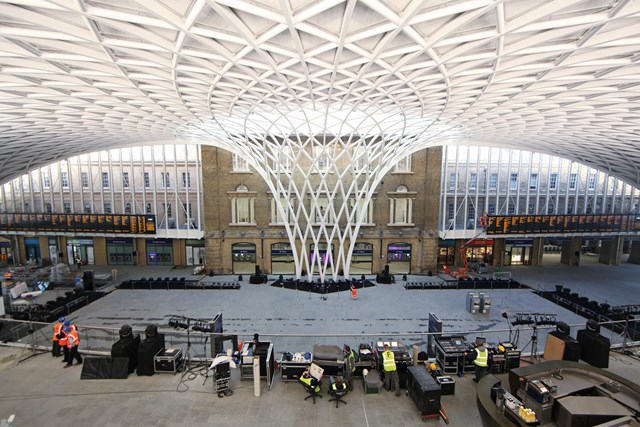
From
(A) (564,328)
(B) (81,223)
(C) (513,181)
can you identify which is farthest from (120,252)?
(C) (513,181)

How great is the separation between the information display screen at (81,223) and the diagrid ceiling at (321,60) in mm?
11425

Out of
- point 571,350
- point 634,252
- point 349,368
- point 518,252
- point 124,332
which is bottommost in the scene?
point 634,252

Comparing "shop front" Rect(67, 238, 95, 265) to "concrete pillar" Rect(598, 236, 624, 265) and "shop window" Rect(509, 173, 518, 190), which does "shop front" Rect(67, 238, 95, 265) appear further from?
"concrete pillar" Rect(598, 236, 624, 265)

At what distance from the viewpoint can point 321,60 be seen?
11500 millimetres

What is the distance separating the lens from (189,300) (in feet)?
79.7

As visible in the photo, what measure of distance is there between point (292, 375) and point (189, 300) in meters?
16.2

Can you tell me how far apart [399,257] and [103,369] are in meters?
27.0

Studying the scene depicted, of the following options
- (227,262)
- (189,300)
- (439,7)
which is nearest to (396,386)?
(439,7)

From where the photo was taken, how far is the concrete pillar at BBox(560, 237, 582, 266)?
36.2 metres

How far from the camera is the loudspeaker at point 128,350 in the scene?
11414 millimetres

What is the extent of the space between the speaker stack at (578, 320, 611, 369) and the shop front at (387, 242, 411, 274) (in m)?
19.9

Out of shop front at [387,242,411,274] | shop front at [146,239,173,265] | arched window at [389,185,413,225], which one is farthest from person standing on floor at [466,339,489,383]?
shop front at [146,239,173,265]

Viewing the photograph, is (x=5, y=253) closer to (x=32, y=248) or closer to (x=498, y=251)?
(x=32, y=248)

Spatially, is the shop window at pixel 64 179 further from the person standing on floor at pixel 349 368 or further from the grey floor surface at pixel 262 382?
the person standing on floor at pixel 349 368
